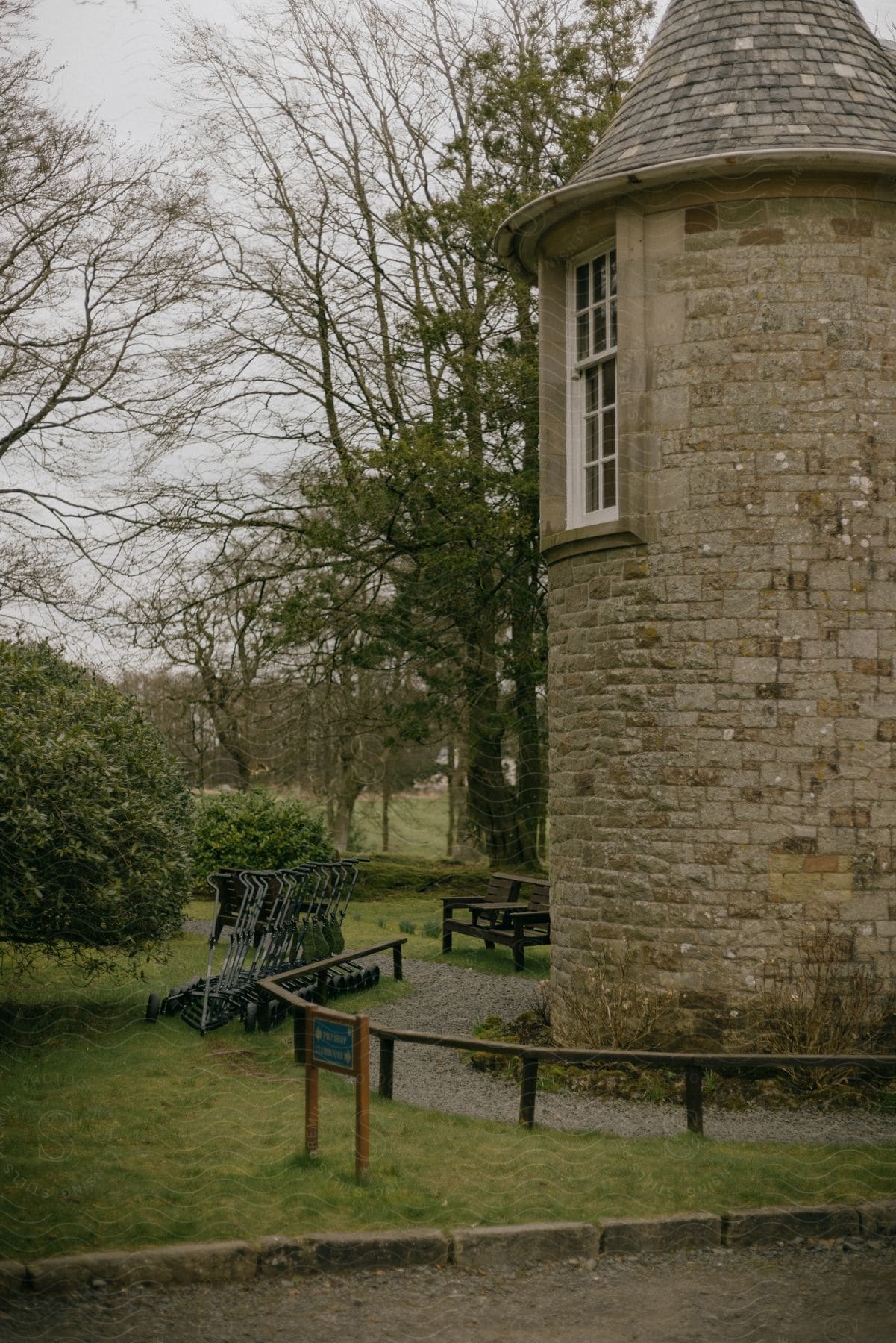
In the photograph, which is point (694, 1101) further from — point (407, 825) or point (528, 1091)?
point (407, 825)

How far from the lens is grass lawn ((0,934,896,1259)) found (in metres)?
5.96

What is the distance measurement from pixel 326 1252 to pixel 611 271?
7.56 meters

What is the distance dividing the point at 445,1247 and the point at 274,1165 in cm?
117

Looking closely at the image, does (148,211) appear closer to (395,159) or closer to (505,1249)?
(395,159)

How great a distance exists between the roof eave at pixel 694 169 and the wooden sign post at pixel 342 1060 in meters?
6.29

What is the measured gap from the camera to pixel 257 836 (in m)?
18.9

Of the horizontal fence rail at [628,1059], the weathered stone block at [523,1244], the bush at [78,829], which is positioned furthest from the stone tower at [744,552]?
the weathered stone block at [523,1244]

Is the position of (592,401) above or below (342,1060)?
above

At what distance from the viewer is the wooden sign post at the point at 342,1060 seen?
6488mm

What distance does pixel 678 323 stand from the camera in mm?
9812

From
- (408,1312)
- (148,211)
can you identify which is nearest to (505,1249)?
(408,1312)

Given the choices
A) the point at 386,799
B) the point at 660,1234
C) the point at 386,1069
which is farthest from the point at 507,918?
the point at 386,799

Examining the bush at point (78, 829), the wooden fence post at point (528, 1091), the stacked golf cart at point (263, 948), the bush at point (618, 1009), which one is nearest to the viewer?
the wooden fence post at point (528, 1091)

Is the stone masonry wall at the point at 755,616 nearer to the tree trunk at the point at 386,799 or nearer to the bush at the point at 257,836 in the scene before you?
the bush at the point at 257,836
